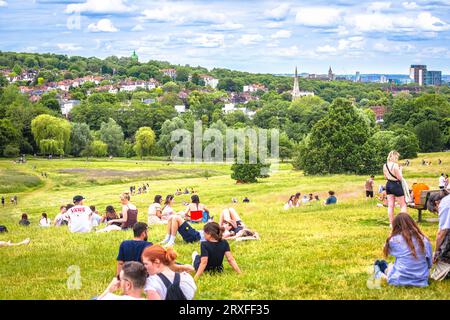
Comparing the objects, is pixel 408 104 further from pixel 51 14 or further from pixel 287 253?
pixel 287 253

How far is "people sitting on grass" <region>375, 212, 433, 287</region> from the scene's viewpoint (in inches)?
360

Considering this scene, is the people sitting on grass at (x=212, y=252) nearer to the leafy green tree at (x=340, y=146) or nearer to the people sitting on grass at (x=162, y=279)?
the people sitting on grass at (x=162, y=279)

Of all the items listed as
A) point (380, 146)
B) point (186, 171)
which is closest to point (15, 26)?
point (186, 171)

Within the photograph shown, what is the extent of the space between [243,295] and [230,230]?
16.6ft

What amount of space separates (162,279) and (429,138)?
6057cm

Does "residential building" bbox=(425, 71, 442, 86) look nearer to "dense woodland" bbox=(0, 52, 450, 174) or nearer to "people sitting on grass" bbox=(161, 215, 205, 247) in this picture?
"dense woodland" bbox=(0, 52, 450, 174)

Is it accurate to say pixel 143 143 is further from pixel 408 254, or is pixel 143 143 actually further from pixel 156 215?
pixel 408 254

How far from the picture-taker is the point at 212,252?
1030 cm

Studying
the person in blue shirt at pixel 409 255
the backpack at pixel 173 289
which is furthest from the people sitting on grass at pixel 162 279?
the person in blue shirt at pixel 409 255

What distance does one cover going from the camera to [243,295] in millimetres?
9125

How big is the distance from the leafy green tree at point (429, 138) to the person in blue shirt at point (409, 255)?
2217 inches

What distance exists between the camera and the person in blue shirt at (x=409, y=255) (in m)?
9.16

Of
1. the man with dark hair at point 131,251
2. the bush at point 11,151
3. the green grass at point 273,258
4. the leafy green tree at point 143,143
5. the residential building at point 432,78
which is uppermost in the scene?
the residential building at point 432,78

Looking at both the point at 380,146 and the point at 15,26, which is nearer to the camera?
the point at 15,26
